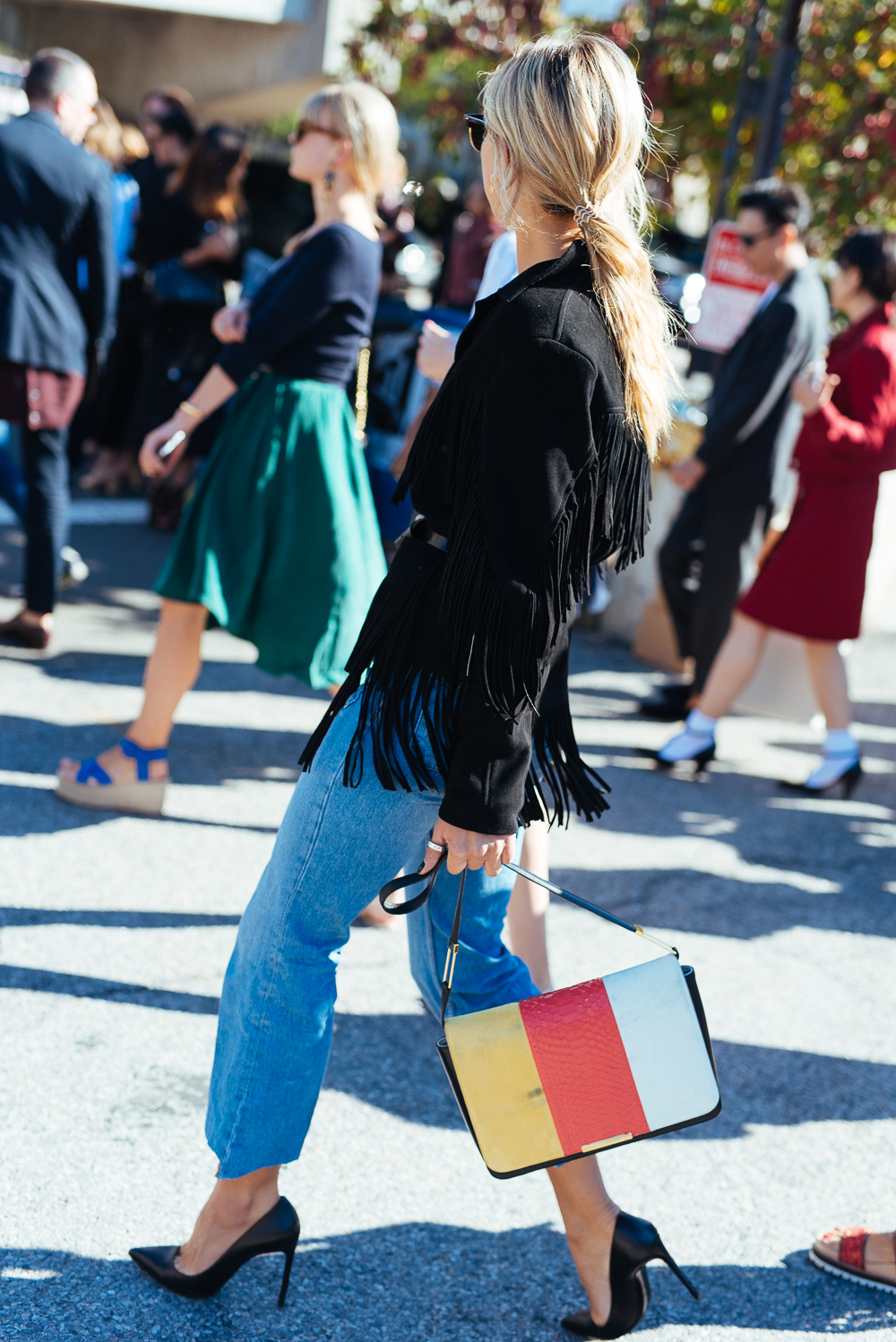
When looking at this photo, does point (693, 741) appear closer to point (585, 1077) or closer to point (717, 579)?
point (717, 579)

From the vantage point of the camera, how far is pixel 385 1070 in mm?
2824

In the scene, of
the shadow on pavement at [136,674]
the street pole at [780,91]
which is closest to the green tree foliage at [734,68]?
the street pole at [780,91]

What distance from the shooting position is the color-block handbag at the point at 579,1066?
1.91 meters

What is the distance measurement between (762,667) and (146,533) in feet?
11.0

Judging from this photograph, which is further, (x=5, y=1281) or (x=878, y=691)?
(x=878, y=691)

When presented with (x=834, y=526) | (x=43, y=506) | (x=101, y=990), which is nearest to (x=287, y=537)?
(x=101, y=990)

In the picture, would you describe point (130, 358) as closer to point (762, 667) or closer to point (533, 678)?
point (762, 667)

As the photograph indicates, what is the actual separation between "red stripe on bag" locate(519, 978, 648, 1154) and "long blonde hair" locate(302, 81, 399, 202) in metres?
2.31

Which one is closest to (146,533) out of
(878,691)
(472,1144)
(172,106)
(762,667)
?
(172,106)

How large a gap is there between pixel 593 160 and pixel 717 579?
3.70 m

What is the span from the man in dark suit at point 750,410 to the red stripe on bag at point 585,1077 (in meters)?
3.46

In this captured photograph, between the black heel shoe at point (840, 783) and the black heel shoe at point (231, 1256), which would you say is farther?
the black heel shoe at point (840, 783)

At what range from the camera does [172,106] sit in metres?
7.32

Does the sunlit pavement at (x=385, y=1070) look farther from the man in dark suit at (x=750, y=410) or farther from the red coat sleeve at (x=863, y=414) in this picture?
the red coat sleeve at (x=863, y=414)
